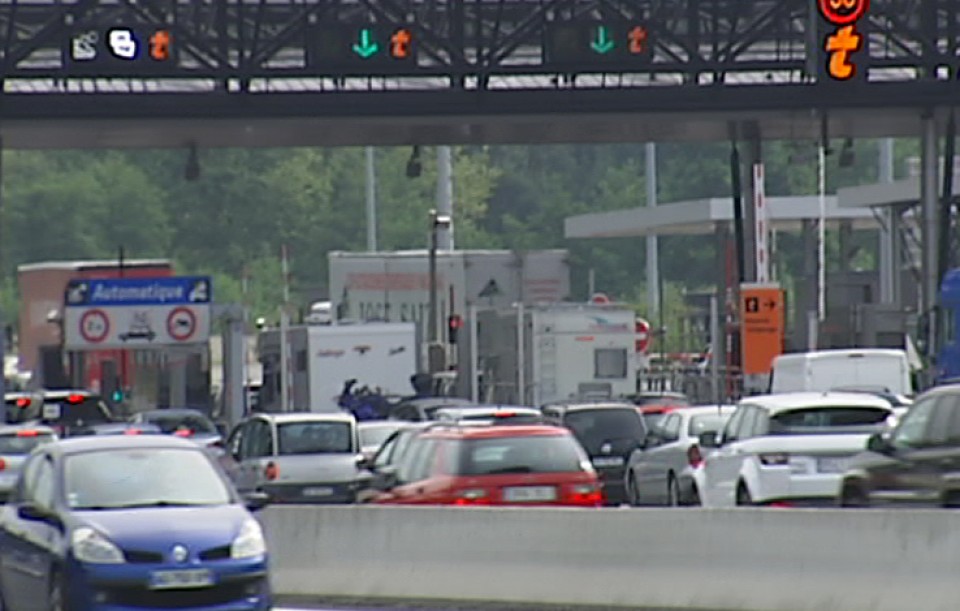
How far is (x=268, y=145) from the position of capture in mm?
49938

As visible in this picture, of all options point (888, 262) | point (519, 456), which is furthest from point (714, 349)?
point (519, 456)

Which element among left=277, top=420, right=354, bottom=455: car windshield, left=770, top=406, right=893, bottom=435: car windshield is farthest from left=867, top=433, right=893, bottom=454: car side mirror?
left=277, top=420, right=354, bottom=455: car windshield

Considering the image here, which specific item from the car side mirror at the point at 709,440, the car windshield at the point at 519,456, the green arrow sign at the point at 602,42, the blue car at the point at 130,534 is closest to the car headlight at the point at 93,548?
the blue car at the point at 130,534

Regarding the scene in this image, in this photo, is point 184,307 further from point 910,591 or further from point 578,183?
point 578,183

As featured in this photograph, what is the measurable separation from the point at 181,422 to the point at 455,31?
288 inches

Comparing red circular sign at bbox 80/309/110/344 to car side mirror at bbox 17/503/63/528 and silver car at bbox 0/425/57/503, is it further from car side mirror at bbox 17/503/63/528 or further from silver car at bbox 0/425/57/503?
car side mirror at bbox 17/503/63/528

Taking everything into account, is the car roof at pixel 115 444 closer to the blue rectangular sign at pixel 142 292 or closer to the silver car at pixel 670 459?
the silver car at pixel 670 459

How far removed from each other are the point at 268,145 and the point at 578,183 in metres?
85.5

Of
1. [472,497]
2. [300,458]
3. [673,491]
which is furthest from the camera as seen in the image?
[300,458]

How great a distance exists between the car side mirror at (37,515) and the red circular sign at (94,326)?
106 feet

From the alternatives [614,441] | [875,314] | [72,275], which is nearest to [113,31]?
[614,441]

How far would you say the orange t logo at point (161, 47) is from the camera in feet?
138

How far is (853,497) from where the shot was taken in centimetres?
2438

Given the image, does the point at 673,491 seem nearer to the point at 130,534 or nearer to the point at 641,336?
the point at 130,534
